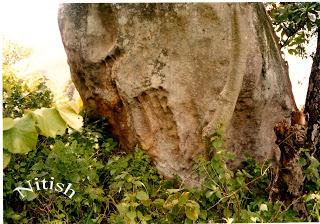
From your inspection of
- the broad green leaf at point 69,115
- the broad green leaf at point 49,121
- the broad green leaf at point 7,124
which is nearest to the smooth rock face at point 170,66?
the broad green leaf at point 69,115

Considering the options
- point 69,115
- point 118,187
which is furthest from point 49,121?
point 118,187

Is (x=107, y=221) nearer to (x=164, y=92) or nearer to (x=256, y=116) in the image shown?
(x=164, y=92)

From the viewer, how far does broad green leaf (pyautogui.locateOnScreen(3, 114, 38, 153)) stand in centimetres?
302

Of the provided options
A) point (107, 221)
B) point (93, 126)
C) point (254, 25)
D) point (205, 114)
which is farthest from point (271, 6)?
point (107, 221)

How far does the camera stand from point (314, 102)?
5145 millimetres

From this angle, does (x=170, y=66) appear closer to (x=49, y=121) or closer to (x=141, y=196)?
(x=141, y=196)

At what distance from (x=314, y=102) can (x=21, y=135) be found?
10.3ft

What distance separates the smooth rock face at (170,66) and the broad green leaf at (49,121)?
4.53 feet

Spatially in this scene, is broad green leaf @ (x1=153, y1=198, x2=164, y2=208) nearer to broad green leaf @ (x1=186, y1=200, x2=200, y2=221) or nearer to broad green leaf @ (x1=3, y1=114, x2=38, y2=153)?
broad green leaf @ (x1=186, y1=200, x2=200, y2=221)

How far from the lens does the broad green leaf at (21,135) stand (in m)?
3.02

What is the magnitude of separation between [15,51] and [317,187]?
3.43 m

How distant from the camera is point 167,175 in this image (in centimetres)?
437

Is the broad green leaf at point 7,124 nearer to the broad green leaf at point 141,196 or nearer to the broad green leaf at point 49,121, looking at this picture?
the broad green leaf at point 49,121

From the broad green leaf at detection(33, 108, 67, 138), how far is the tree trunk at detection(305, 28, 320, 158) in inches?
110
